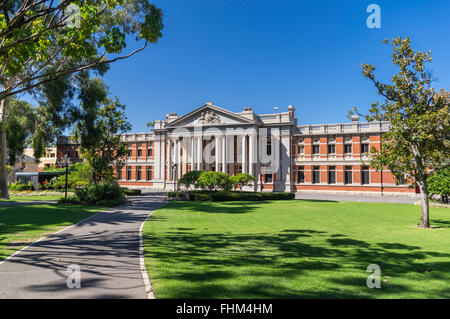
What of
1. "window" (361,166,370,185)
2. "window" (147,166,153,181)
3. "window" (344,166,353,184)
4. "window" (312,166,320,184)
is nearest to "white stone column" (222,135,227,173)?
"window" (312,166,320,184)

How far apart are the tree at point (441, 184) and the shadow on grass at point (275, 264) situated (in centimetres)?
1634

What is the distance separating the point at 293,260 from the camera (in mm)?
6977

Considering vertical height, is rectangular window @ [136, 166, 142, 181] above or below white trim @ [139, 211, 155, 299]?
above

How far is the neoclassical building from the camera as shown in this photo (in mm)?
38656

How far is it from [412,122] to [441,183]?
1347 centimetres

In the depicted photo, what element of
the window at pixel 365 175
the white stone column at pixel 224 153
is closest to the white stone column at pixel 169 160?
the white stone column at pixel 224 153

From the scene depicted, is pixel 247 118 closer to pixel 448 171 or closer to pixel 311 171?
pixel 311 171

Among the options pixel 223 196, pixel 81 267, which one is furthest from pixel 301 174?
pixel 81 267

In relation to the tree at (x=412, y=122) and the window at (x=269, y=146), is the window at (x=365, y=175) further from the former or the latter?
the tree at (x=412, y=122)

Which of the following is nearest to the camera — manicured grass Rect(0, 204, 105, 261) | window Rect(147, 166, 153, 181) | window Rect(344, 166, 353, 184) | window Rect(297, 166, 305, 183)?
manicured grass Rect(0, 204, 105, 261)

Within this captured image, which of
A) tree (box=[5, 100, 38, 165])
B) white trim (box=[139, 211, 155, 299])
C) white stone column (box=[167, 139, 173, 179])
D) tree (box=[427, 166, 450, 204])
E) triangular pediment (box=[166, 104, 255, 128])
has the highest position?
triangular pediment (box=[166, 104, 255, 128])

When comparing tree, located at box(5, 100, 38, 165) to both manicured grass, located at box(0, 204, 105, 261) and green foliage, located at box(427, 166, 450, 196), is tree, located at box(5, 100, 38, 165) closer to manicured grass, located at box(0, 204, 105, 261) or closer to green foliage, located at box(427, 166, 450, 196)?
manicured grass, located at box(0, 204, 105, 261)

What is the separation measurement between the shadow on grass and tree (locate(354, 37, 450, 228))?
516cm
